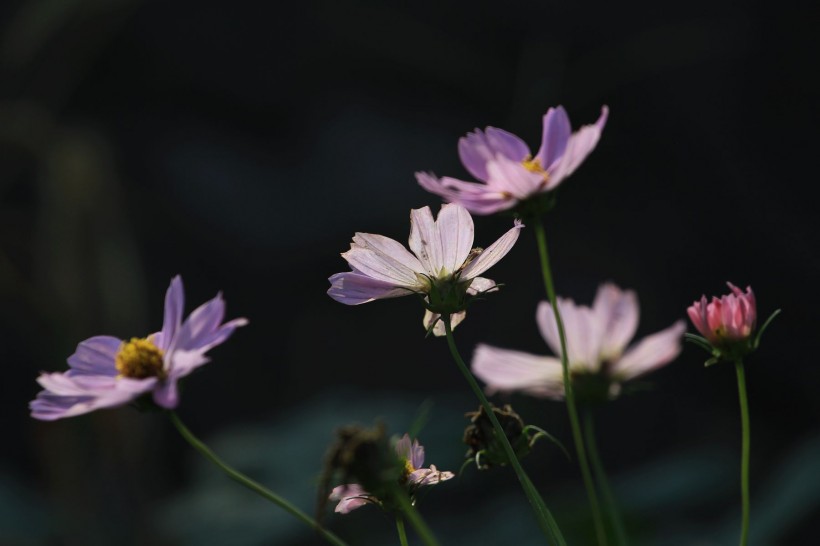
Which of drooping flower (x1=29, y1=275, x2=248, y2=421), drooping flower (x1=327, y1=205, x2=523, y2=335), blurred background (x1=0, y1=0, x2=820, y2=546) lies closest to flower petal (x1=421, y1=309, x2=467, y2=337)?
drooping flower (x1=327, y1=205, x2=523, y2=335)

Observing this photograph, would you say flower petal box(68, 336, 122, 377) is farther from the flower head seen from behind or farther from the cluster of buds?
the flower head seen from behind

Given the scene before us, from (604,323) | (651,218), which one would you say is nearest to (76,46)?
(651,218)

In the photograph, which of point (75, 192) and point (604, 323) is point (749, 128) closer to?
point (75, 192)

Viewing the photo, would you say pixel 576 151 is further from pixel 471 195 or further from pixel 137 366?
pixel 137 366

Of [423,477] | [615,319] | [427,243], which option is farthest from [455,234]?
[615,319]

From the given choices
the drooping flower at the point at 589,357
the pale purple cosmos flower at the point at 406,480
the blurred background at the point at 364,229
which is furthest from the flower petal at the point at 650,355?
the blurred background at the point at 364,229
